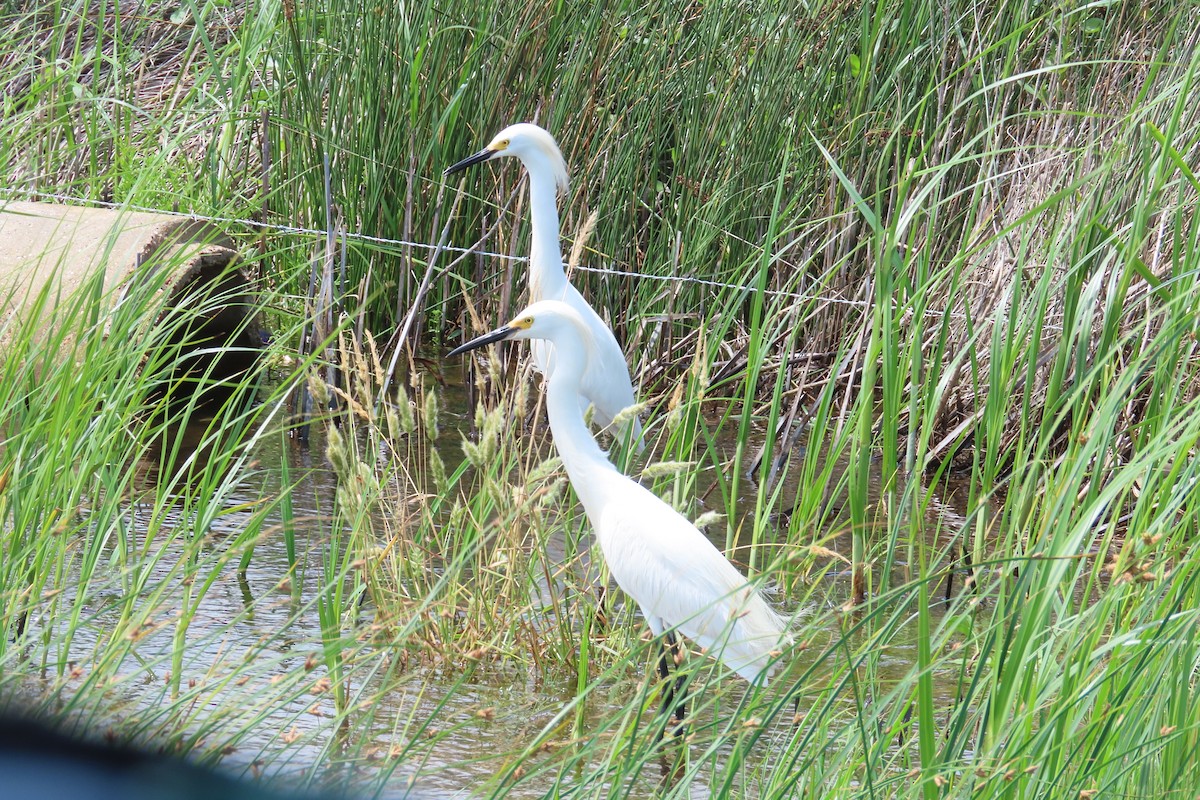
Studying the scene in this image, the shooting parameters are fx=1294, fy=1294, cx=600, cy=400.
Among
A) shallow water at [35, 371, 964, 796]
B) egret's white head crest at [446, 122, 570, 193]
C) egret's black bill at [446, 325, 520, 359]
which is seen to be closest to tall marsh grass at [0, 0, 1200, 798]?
shallow water at [35, 371, 964, 796]

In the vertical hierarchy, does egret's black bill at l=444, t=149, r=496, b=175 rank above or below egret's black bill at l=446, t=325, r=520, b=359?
above

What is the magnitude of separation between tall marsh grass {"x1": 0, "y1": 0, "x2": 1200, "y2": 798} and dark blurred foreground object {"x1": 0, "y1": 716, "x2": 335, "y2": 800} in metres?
1.43

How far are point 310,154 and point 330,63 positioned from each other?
37 centimetres

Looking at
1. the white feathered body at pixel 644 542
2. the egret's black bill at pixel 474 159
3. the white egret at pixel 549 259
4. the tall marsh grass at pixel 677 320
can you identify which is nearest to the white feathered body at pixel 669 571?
the white feathered body at pixel 644 542

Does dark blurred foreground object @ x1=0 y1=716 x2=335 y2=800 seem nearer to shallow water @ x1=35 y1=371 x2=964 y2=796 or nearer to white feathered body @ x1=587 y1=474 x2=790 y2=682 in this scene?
shallow water @ x1=35 y1=371 x2=964 y2=796

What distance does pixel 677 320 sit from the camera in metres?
5.11

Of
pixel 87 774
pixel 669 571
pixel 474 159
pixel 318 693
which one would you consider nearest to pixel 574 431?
pixel 669 571

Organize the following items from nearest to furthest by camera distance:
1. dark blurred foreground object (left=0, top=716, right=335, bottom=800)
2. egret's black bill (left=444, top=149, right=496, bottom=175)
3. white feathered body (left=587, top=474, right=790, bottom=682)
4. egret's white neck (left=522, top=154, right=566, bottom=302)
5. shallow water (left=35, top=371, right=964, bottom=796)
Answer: dark blurred foreground object (left=0, top=716, right=335, bottom=800)
shallow water (left=35, top=371, right=964, bottom=796)
white feathered body (left=587, top=474, right=790, bottom=682)
egret's white neck (left=522, top=154, right=566, bottom=302)
egret's black bill (left=444, top=149, right=496, bottom=175)

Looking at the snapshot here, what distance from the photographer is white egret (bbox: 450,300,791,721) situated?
2631 mm

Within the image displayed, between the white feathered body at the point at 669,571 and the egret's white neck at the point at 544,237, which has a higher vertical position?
the egret's white neck at the point at 544,237

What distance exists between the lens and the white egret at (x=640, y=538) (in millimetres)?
2631

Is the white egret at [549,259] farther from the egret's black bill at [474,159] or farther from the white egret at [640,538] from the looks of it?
the white egret at [640,538]

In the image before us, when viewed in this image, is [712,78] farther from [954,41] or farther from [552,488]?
[552,488]

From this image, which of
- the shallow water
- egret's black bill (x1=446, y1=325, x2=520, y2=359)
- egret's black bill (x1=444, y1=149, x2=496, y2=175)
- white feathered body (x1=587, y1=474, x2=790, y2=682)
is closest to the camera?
the shallow water
